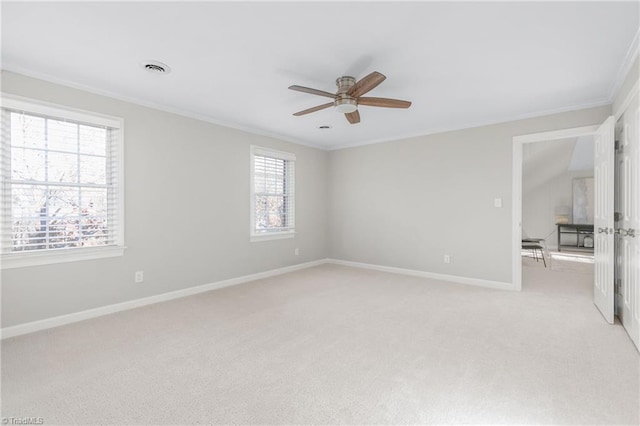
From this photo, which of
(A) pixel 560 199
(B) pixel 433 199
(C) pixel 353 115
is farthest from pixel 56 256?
(A) pixel 560 199

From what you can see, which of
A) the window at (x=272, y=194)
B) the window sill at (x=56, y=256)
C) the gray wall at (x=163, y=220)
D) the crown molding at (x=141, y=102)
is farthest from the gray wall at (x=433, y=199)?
the window sill at (x=56, y=256)

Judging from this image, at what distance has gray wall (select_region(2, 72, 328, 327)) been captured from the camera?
2912 mm

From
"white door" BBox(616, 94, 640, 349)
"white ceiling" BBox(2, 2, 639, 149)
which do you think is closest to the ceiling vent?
"white ceiling" BBox(2, 2, 639, 149)

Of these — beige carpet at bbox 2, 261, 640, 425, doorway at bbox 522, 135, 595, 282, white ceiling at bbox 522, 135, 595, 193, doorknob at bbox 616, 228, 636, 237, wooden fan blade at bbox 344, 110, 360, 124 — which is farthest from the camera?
doorway at bbox 522, 135, 595, 282

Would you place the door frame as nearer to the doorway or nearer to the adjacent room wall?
the doorway

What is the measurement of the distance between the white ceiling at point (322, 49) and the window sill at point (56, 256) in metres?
1.60

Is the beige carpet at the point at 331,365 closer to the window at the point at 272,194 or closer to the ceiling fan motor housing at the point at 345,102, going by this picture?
the window at the point at 272,194

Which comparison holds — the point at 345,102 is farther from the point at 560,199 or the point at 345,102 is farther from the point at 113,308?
the point at 560,199

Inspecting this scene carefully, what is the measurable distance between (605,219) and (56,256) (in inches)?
208

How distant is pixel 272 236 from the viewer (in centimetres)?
514

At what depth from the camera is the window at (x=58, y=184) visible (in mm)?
2770

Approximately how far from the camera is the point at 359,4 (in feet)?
6.17

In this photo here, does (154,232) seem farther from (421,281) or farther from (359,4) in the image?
(421,281)

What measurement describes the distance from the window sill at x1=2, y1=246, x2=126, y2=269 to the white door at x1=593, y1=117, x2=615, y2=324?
16.0 ft
